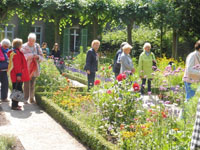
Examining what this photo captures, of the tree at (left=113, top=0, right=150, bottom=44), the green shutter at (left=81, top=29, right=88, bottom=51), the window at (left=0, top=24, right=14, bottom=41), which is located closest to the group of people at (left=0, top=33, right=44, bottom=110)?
the tree at (left=113, top=0, right=150, bottom=44)

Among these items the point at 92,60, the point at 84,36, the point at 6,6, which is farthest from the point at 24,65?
the point at 84,36

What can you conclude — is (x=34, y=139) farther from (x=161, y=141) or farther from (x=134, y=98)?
(x=161, y=141)

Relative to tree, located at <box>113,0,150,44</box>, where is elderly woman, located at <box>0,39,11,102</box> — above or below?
below

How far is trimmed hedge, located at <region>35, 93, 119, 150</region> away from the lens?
15.1 ft

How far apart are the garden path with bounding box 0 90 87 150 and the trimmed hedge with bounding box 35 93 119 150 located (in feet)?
0.30

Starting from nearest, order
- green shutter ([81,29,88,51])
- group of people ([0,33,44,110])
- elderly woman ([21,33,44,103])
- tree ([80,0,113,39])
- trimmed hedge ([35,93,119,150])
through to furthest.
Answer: trimmed hedge ([35,93,119,150]) < group of people ([0,33,44,110]) < elderly woman ([21,33,44,103]) < tree ([80,0,113,39]) < green shutter ([81,29,88,51])

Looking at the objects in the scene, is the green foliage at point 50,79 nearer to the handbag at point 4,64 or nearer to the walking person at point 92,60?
the walking person at point 92,60

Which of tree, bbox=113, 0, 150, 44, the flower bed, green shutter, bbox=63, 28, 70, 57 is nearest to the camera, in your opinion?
the flower bed

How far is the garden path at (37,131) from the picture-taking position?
507 cm

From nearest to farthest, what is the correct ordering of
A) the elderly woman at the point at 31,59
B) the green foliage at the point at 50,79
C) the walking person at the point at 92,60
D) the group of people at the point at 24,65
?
1. the group of people at the point at 24,65
2. the elderly woman at the point at 31,59
3. the walking person at the point at 92,60
4. the green foliage at the point at 50,79

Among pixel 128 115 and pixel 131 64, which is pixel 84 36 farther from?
pixel 128 115

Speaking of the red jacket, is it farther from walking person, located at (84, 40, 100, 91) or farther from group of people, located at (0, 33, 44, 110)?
walking person, located at (84, 40, 100, 91)

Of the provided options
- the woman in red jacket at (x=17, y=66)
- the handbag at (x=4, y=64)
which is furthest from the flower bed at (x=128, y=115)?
the handbag at (x=4, y=64)

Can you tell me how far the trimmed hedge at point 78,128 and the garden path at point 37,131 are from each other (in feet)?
0.30
